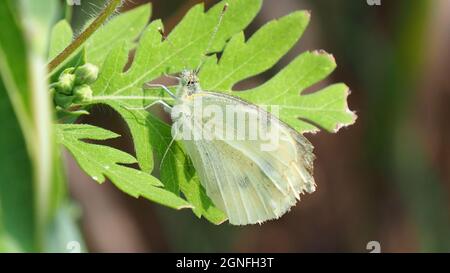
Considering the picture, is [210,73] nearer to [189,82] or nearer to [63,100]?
[189,82]

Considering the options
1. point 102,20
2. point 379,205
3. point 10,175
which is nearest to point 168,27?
point 379,205

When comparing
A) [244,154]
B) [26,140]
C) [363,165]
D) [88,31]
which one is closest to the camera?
[26,140]

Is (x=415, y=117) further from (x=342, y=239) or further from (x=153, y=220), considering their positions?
(x=153, y=220)

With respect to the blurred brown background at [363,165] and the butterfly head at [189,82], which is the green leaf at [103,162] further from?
the blurred brown background at [363,165]

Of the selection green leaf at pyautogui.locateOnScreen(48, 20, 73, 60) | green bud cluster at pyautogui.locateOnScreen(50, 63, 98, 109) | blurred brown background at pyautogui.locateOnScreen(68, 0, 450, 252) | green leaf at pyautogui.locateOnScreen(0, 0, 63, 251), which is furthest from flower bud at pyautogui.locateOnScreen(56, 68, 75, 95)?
blurred brown background at pyautogui.locateOnScreen(68, 0, 450, 252)

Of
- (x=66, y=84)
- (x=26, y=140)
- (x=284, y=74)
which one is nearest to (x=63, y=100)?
(x=66, y=84)

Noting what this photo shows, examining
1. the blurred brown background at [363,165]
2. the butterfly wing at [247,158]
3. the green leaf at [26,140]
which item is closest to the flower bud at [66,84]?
the butterfly wing at [247,158]

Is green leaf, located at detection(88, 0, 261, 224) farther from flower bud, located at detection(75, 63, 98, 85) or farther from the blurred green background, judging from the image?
the blurred green background
